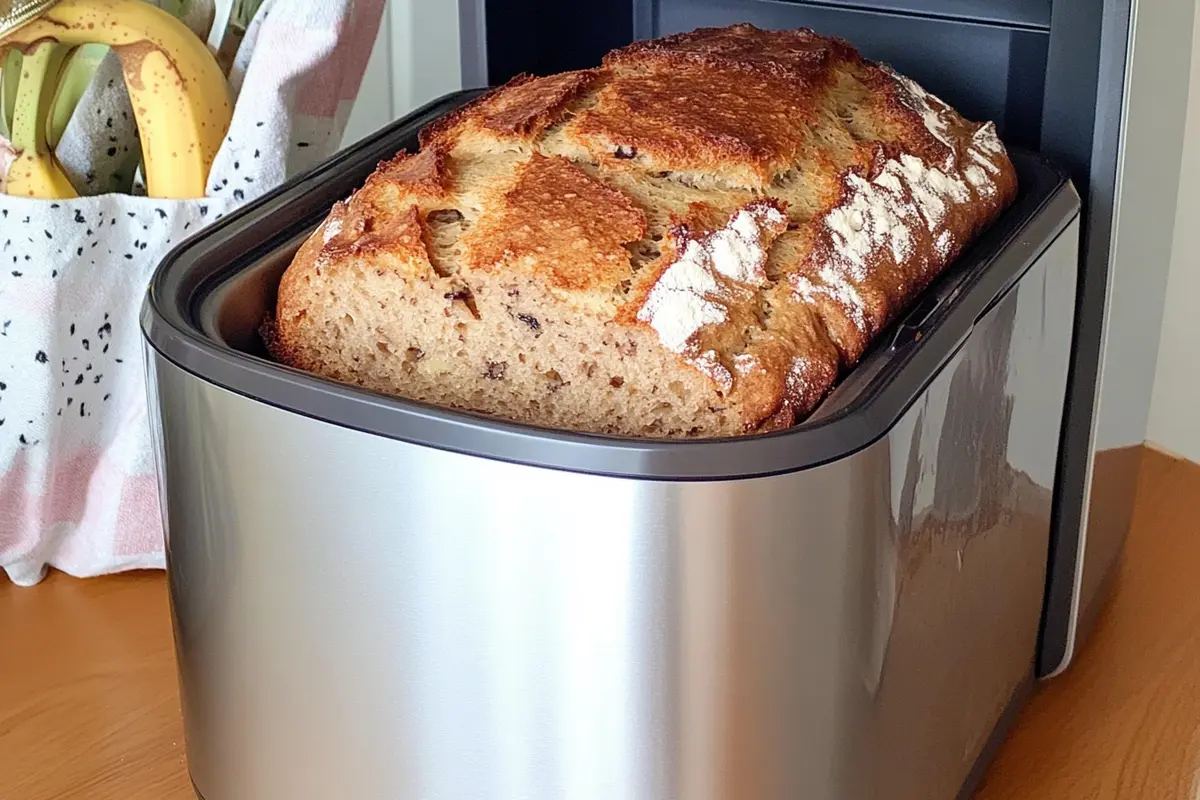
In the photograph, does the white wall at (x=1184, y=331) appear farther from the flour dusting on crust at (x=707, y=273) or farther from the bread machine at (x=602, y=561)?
the flour dusting on crust at (x=707, y=273)

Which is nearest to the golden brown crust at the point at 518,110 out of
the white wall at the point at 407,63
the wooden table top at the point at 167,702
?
the wooden table top at the point at 167,702

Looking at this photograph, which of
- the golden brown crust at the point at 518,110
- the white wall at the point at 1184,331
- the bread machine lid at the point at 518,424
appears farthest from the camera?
the white wall at the point at 1184,331

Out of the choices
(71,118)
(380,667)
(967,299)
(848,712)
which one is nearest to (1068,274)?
(967,299)

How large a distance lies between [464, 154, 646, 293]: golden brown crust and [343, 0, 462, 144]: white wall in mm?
618

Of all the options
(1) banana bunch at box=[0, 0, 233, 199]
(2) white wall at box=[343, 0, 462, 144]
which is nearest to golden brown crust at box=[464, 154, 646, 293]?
(1) banana bunch at box=[0, 0, 233, 199]

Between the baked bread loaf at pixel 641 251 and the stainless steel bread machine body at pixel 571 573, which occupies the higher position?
the baked bread loaf at pixel 641 251

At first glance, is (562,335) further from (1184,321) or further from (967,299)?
(1184,321)

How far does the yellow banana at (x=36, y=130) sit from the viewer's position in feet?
2.39

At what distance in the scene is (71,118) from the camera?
76cm

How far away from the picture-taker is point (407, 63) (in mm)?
1161

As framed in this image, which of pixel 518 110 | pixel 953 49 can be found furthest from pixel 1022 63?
pixel 518 110

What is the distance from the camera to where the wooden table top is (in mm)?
678

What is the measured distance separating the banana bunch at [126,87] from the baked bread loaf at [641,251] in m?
0.15

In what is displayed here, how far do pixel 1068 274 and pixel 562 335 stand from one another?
263 mm
